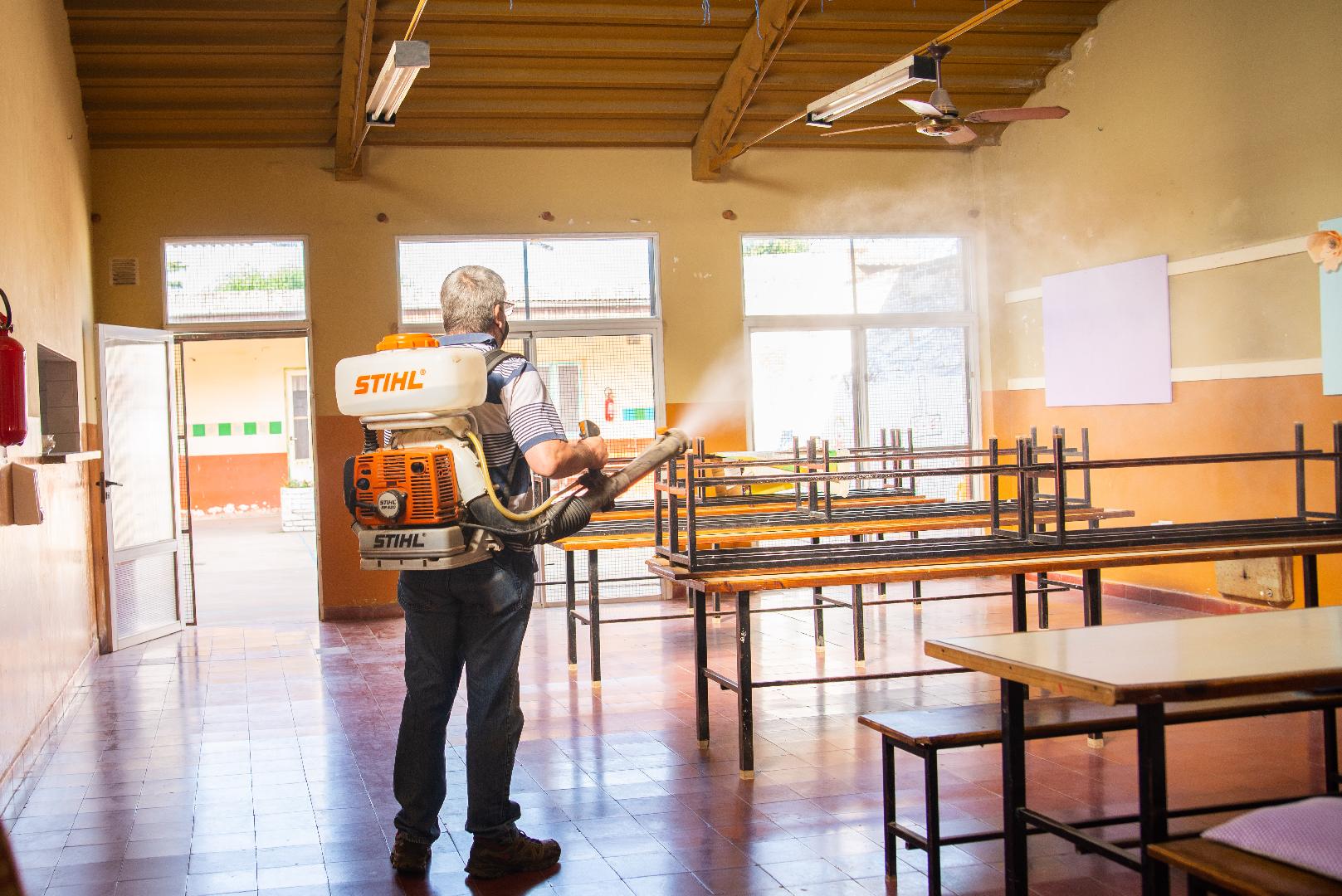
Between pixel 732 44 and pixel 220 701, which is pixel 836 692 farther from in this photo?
pixel 732 44

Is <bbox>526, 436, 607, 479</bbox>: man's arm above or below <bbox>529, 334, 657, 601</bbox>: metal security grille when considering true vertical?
below

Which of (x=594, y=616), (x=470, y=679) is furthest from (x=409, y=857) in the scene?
(x=594, y=616)

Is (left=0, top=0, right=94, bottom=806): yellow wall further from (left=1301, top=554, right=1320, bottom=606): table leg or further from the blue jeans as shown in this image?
(left=1301, top=554, right=1320, bottom=606): table leg

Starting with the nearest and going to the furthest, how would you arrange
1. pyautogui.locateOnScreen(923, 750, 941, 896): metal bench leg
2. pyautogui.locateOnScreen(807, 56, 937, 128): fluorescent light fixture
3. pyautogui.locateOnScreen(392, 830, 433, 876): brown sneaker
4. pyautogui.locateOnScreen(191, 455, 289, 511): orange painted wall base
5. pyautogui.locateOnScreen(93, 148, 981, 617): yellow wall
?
pyautogui.locateOnScreen(923, 750, 941, 896): metal bench leg
pyautogui.locateOnScreen(392, 830, 433, 876): brown sneaker
pyautogui.locateOnScreen(807, 56, 937, 128): fluorescent light fixture
pyautogui.locateOnScreen(93, 148, 981, 617): yellow wall
pyautogui.locateOnScreen(191, 455, 289, 511): orange painted wall base

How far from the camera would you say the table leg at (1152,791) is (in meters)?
2.50

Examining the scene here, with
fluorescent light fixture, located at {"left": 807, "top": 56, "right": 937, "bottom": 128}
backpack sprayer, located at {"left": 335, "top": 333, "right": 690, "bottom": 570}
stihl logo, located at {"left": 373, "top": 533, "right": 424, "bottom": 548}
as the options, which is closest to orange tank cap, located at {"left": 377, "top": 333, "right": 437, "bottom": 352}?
backpack sprayer, located at {"left": 335, "top": 333, "right": 690, "bottom": 570}

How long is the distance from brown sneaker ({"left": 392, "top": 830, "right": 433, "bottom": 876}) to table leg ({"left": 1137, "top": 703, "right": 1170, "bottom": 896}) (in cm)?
211

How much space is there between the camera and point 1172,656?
Result: 8.92 feet

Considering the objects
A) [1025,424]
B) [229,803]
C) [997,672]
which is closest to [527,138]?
[1025,424]

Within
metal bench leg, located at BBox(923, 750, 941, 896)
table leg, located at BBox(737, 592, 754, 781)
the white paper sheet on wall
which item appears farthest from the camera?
the white paper sheet on wall

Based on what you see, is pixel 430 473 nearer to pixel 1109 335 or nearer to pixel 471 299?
pixel 471 299

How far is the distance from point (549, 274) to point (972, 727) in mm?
6884

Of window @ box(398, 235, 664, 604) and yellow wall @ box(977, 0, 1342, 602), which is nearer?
yellow wall @ box(977, 0, 1342, 602)

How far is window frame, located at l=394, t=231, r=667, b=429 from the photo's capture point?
9.62 metres
